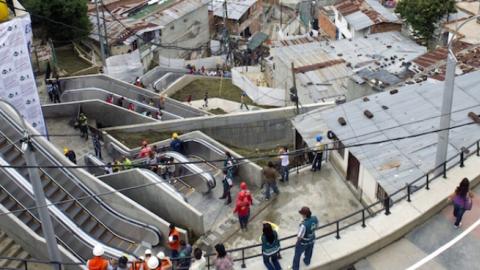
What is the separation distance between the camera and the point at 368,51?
35844 mm

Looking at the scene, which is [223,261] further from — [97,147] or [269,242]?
[97,147]

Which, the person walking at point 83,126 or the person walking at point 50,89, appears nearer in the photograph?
the person walking at point 83,126

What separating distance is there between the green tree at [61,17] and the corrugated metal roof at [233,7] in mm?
17807

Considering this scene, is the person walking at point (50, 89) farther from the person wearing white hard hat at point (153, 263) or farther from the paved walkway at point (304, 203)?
the person wearing white hard hat at point (153, 263)

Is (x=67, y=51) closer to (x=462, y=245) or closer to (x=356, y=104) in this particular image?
(x=356, y=104)

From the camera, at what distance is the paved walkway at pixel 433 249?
12.8m

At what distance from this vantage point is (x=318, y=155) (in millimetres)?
20188

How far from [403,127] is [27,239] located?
11.8 m

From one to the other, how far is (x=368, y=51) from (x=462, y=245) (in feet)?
78.8

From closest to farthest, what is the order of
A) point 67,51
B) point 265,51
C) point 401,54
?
1. point 401,54
2. point 67,51
3. point 265,51

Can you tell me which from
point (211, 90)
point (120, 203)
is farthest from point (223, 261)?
point (211, 90)

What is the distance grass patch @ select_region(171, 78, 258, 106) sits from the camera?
3762 cm

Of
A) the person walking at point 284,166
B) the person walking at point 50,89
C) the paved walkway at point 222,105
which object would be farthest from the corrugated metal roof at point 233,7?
the person walking at point 284,166

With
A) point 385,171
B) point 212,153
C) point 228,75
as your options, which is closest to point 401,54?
point 228,75
